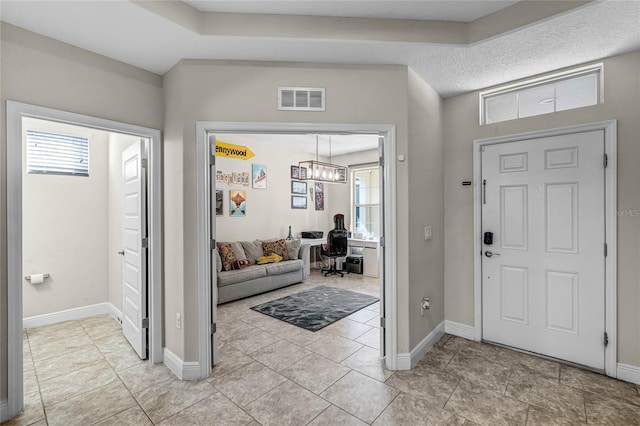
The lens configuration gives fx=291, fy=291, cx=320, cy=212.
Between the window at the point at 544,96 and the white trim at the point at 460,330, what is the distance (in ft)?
7.24

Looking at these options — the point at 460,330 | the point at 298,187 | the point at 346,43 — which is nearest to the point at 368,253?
the point at 298,187

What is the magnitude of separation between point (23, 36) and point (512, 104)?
4075 millimetres

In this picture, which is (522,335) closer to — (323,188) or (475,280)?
(475,280)

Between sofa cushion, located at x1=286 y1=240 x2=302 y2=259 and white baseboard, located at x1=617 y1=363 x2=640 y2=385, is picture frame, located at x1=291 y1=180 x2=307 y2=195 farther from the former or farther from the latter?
white baseboard, located at x1=617 y1=363 x2=640 y2=385

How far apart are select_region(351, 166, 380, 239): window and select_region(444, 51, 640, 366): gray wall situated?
3550 millimetres

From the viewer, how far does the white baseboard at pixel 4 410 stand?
6.36ft

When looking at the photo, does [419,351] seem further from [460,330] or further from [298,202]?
[298,202]

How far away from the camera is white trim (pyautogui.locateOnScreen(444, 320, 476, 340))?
3135mm

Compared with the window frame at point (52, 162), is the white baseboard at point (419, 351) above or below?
below

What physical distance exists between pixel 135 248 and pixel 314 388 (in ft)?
7.05

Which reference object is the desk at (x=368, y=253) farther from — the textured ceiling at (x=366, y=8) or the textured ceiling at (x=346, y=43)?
the textured ceiling at (x=366, y=8)

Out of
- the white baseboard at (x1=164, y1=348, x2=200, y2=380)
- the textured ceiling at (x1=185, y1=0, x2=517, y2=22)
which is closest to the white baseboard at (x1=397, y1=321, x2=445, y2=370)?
the white baseboard at (x1=164, y1=348, x2=200, y2=380)

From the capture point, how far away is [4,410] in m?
1.95

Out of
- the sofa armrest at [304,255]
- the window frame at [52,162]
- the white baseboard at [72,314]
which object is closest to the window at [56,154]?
the window frame at [52,162]
